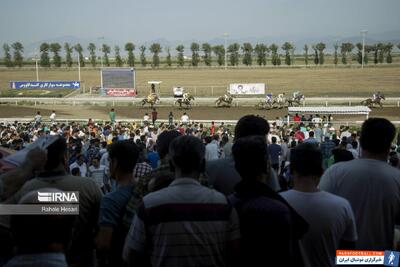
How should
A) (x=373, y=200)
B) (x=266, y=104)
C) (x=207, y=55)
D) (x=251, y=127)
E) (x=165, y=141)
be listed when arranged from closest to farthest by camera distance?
(x=373, y=200) → (x=251, y=127) → (x=165, y=141) → (x=266, y=104) → (x=207, y=55)

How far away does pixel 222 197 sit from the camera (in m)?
3.09

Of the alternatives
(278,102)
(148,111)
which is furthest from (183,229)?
(278,102)

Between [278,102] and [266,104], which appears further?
[278,102]

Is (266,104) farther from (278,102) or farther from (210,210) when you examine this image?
(210,210)

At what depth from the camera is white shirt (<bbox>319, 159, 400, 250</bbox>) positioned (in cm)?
368

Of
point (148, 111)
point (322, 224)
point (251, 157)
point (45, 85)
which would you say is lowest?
point (148, 111)

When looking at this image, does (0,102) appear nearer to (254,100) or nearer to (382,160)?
(254,100)

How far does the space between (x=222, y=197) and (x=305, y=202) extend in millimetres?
567

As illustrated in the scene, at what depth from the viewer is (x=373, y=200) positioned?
3.69m

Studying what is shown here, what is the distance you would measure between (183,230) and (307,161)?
2.97 ft

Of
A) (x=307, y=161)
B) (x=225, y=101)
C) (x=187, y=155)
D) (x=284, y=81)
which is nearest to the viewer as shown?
(x=187, y=155)

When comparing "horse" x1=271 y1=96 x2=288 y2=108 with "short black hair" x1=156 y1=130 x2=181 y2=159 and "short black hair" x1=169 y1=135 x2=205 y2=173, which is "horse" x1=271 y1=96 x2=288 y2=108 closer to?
"short black hair" x1=156 y1=130 x2=181 y2=159

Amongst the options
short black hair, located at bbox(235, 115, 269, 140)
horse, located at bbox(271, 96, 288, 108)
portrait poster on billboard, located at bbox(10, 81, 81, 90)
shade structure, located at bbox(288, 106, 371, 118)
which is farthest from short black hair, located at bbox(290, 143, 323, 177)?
portrait poster on billboard, located at bbox(10, 81, 81, 90)

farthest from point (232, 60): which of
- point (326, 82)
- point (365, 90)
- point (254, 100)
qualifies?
point (254, 100)
